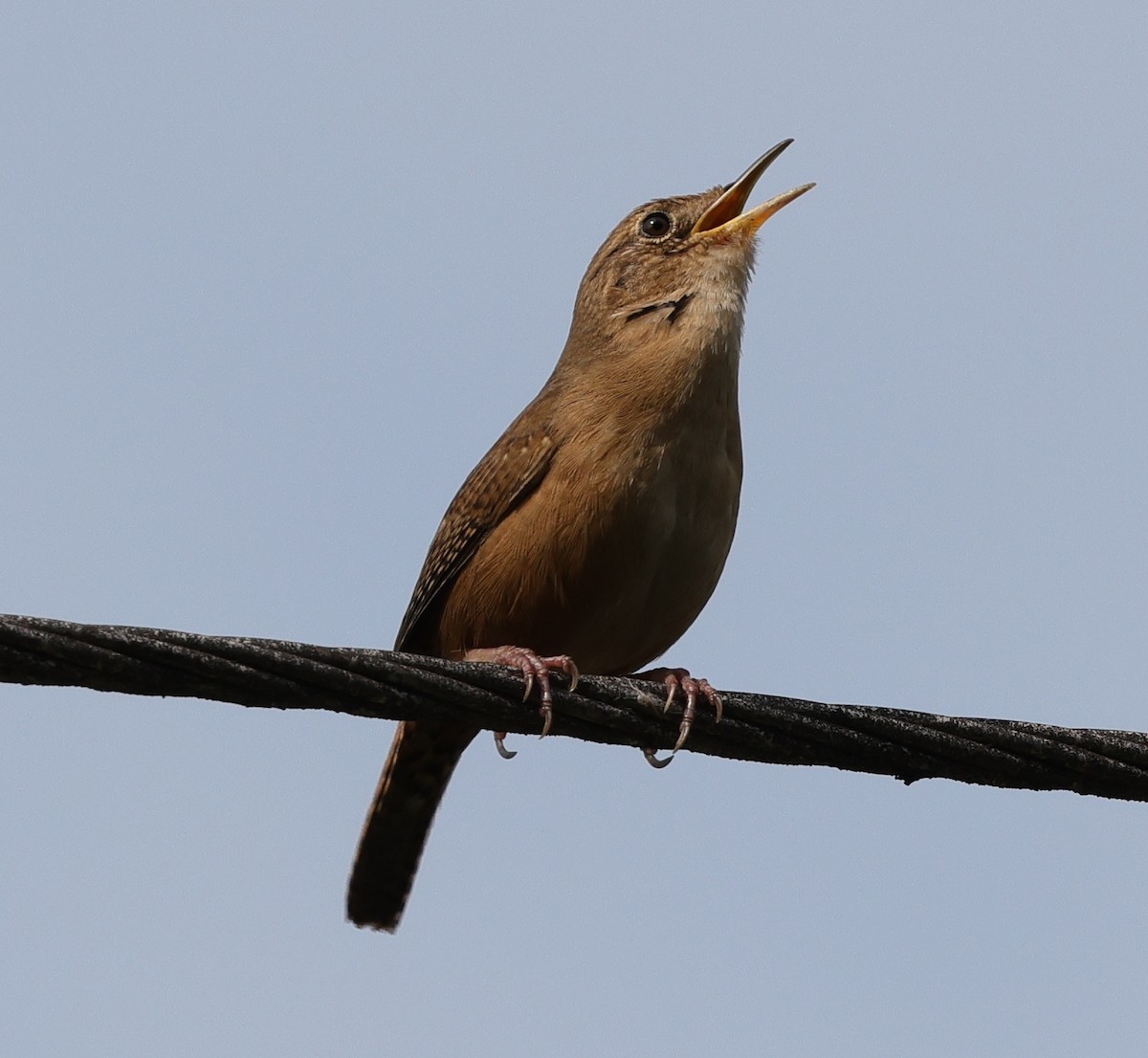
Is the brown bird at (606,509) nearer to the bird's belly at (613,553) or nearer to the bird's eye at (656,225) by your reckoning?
the bird's belly at (613,553)

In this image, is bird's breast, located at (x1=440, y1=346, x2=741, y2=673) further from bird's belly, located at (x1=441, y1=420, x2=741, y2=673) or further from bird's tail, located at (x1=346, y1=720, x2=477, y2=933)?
bird's tail, located at (x1=346, y1=720, x2=477, y2=933)

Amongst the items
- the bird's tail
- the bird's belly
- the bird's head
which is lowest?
the bird's tail

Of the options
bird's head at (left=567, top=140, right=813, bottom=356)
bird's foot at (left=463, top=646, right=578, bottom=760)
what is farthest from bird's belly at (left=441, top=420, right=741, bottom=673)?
bird's head at (left=567, top=140, right=813, bottom=356)

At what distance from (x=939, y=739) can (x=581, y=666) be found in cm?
222

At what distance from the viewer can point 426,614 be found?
6.70 meters

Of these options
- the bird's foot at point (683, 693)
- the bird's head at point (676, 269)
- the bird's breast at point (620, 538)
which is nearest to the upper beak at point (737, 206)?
the bird's head at point (676, 269)

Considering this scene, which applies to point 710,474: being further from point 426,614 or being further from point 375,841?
point 375,841

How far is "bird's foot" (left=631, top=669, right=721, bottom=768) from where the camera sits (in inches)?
173

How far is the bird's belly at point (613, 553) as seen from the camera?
19.1 feet

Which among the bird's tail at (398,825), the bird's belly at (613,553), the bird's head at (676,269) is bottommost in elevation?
the bird's tail at (398,825)

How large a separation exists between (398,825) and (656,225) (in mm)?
2703

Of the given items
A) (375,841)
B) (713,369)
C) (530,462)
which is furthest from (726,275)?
(375,841)

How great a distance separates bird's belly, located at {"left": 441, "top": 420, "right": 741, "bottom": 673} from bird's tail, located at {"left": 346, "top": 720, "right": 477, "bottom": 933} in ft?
2.62

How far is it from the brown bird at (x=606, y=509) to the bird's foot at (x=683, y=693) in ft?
0.08
